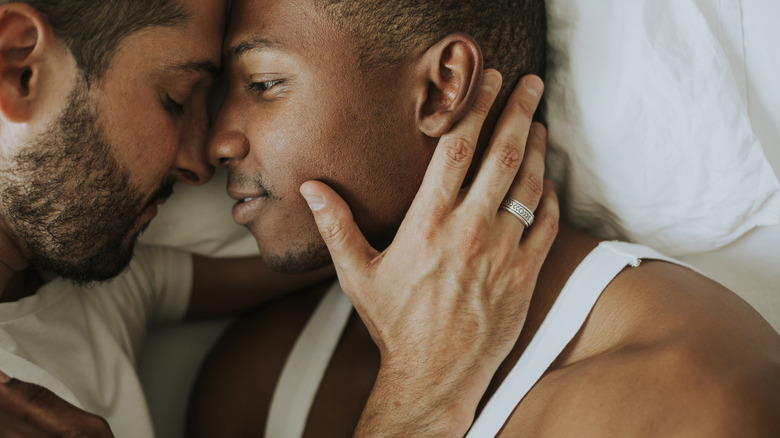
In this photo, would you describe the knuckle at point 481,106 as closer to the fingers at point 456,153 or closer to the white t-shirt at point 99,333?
the fingers at point 456,153

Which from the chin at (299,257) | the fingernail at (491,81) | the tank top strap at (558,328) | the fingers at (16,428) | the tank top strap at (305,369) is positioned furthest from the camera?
the tank top strap at (305,369)

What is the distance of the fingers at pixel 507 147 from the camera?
48.1 inches

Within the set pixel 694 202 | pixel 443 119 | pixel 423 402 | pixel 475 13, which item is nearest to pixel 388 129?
pixel 443 119

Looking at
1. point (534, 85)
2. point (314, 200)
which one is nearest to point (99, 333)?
point (314, 200)

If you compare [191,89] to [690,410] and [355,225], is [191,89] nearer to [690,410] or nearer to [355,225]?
[355,225]

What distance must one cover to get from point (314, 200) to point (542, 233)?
474 mm

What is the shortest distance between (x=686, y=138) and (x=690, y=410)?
0.56 m

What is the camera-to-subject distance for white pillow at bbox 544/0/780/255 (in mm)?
1202

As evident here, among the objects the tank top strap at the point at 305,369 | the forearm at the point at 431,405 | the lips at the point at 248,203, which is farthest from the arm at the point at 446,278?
the tank top strap at the point at 305,369

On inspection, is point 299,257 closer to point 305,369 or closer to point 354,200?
point 354,200

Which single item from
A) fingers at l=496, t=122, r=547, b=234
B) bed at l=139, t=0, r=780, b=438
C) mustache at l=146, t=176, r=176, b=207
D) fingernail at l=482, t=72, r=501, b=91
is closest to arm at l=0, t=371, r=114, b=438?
mustache at l=146, t=176, r=176, b=207

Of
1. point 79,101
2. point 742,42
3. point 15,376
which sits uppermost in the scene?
point 742,42

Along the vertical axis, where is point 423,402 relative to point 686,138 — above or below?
below

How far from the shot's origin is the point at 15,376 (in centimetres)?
114
